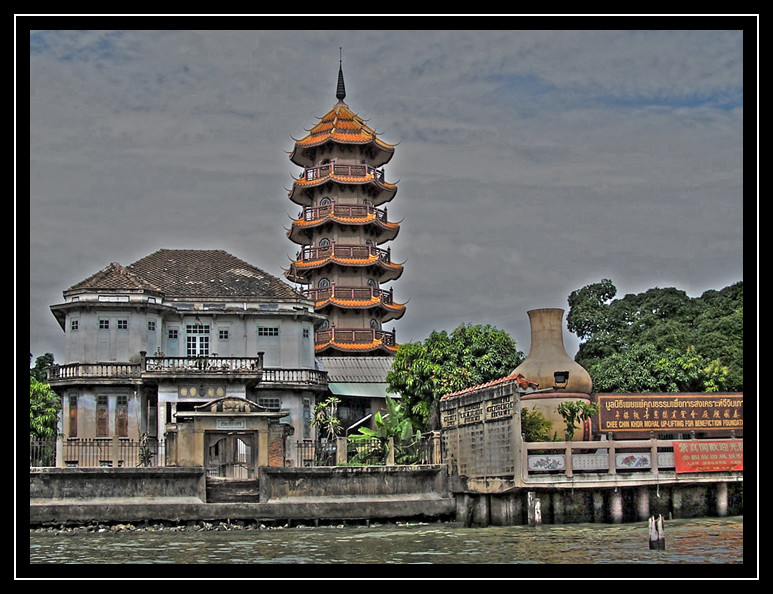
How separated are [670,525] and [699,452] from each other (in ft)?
9.00

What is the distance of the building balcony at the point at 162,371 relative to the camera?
42.1m

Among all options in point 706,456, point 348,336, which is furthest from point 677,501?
point 348,336

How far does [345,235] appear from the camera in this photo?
6228cm

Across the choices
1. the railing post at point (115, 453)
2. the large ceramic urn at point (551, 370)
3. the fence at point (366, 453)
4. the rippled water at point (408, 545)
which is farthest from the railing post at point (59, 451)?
the large ceramic urn at point (551, 370)

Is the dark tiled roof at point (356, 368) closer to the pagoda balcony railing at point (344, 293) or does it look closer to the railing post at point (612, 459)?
the pagoda balcony railing at point (344, 293)

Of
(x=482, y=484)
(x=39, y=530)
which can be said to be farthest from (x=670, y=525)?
(x=39, y=530)

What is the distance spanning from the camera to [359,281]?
61938mm

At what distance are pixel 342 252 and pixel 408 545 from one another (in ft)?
112

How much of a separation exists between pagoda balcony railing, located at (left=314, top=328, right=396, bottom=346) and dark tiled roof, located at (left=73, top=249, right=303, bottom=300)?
9137 mm

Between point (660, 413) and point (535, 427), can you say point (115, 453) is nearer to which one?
point (535, 427)

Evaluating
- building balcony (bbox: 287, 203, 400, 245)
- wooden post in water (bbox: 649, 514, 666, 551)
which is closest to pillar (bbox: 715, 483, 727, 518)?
wooden post in water (bbox: 649, 514, 666, 551)

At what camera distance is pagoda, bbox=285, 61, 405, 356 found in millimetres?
60594

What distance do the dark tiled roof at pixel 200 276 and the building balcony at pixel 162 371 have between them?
3.78 meters

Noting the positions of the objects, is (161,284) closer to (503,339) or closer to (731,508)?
(503,339)
